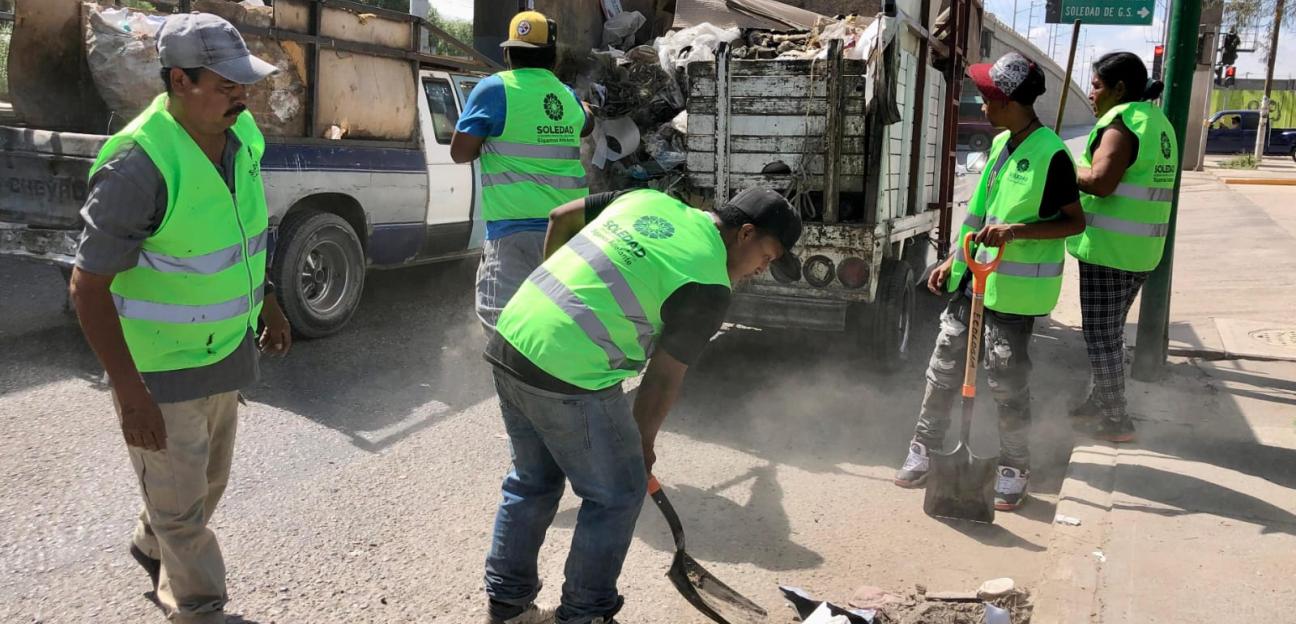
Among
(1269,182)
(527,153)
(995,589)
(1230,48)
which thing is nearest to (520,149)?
(527,153)

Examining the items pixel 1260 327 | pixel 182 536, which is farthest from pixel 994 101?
pixel 1260 327

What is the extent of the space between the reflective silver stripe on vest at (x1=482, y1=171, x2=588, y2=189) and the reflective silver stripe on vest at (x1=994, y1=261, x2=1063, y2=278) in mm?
1894

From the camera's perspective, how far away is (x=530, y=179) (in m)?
4.19

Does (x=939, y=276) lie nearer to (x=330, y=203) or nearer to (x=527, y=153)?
(x=527, y=153)

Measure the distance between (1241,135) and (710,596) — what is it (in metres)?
39.7

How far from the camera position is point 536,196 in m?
4.20

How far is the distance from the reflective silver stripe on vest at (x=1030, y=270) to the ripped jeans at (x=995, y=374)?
0.19m

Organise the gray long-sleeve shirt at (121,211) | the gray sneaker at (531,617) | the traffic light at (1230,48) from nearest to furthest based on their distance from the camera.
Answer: the gray long-sleeve shirt at (121,211)
the gray sneaker at (531,617)
the traffic light at (1230,48)

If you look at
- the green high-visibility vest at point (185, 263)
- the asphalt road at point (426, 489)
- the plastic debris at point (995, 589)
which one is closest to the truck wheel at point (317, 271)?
the asphalt road at point (426, 489)

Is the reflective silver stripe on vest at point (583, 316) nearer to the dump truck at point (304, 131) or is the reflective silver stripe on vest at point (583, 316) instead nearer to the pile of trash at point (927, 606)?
the pile of trash at point (927, 606)

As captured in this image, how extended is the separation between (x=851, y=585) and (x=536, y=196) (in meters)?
2.00

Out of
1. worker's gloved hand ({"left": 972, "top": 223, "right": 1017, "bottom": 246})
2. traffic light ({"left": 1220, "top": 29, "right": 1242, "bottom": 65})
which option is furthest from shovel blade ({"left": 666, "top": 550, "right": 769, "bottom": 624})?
traffic light ({"left": 1220, "top": 29, "right": 1242, "bottom": 65})

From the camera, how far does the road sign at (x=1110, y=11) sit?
15.2m

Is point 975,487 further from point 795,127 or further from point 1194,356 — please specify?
point 1194,356
